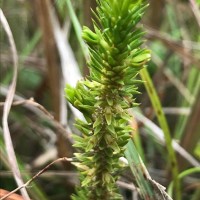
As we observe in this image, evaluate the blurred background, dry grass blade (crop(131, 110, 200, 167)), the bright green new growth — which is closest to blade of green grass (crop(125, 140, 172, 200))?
the bright green new growth

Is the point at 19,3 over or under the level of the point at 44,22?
over

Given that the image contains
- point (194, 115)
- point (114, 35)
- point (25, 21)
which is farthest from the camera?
point (25, 21)

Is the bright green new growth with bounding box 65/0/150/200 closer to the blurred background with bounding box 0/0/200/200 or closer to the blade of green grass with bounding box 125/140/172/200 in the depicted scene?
the blade of green grass with bounding box 125/140/172/200

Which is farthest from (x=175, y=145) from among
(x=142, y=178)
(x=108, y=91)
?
(x=108, y=91)

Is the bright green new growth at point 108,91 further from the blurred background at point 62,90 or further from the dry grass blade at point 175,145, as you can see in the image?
the dry grass blade at point 175,145

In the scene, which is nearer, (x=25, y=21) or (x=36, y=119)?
(x=36, y=119)

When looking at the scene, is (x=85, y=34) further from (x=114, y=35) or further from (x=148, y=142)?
(x=148, y=142)

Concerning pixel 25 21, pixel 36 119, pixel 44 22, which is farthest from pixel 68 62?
pixel 25 21
